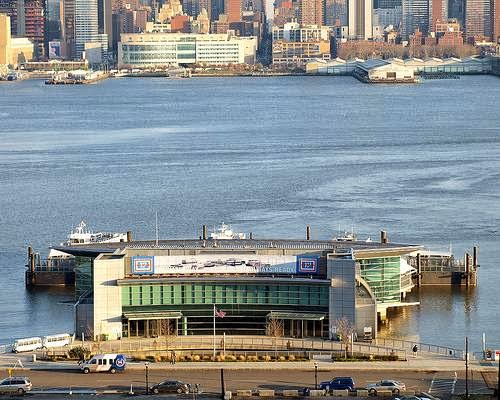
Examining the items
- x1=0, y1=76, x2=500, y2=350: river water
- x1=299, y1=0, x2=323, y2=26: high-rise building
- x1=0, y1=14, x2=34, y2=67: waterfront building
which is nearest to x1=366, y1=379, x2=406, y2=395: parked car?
x1=0, y1=76, x2=500, y2=350: river water

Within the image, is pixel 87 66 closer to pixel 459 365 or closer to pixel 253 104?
pixel 253 104

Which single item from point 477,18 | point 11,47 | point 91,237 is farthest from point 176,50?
point 91,237

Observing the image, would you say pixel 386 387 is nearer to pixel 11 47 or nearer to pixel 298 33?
pixel 11 47

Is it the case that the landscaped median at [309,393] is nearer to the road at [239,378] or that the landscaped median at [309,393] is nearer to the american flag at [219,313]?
the road at [239,378]

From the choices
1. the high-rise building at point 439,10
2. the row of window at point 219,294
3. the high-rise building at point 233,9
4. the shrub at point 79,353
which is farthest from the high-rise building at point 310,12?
the shrub at point 79,353

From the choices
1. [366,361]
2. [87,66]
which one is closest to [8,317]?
[366,361]
